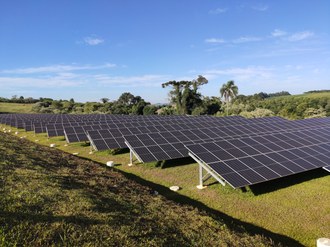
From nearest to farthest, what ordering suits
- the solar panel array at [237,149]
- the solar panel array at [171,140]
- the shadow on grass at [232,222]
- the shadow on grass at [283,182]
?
the shadow on grass at [232,222] < the solar panel array at [237,149] < the shadow on grass at [283,182] < the solar panel array at [171,140]

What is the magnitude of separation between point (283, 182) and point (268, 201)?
3080mm

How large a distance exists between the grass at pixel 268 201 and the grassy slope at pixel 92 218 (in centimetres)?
186

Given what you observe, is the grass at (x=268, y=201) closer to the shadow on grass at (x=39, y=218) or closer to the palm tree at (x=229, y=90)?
the shadow on grass at (x=39, y=218)

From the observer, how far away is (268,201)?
11.6 meters

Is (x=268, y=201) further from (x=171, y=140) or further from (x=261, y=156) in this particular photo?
(x=171, y=140)

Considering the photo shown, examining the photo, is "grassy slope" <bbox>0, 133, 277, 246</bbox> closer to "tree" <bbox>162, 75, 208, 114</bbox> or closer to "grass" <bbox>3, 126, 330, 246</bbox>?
"grass" <bbox>3, 126, 330, 246</bbox>

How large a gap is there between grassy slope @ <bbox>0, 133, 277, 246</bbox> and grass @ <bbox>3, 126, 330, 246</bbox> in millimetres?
1857

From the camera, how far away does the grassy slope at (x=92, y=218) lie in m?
5.99

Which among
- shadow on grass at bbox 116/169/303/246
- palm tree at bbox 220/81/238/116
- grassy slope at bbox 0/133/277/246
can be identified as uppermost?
palm tree at bbox 220/81/238/116

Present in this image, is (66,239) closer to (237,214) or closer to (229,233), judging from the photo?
(229,233)

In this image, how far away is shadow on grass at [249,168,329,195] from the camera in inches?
507

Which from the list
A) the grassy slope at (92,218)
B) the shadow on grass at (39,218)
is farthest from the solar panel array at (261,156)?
the shadow on grass at (39,218)

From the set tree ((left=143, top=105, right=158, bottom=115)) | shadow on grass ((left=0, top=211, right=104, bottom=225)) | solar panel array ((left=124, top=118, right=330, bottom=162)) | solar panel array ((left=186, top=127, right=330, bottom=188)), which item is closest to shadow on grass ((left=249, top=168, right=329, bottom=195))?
solar panel array ((left=186, top=127, right=330, bottom=188))

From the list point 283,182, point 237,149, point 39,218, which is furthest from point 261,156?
point 39,218
